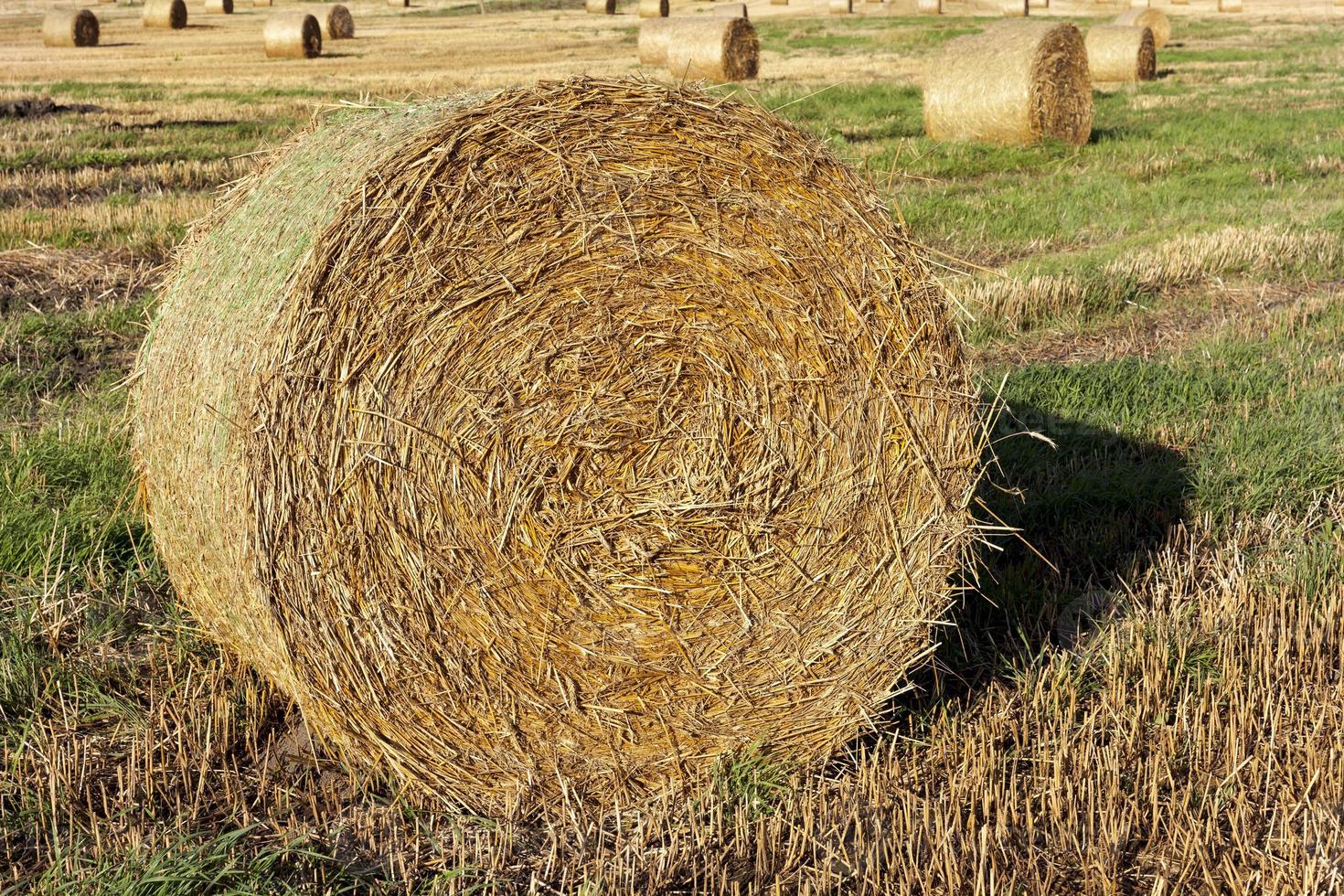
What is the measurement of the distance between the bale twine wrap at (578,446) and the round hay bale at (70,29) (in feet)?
103

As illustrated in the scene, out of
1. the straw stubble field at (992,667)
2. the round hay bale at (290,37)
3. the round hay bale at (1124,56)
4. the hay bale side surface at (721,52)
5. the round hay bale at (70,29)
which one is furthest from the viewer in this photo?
the round hay bale at (70,29)

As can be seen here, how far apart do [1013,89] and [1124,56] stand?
10.2m

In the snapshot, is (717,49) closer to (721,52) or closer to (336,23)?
(721,52)

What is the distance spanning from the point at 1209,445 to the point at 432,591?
3820mm

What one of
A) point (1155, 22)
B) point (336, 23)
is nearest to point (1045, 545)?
point (1155, 22)

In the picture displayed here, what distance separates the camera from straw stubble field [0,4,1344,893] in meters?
3.31

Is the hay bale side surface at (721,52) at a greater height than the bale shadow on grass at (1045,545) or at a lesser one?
greater

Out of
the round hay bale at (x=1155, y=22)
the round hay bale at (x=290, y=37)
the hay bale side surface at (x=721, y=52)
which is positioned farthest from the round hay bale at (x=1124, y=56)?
the round hay bale at (x=290, y=37)

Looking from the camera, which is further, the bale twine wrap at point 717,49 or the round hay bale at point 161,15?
the round hay bale at point 161,15

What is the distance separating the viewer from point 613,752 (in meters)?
3.66

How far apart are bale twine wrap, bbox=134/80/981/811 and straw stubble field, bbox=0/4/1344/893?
0.70ft

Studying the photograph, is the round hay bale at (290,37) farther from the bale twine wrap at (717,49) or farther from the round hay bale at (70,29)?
the bale twine wrap at (717,49)

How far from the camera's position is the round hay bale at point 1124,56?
76.6 feet

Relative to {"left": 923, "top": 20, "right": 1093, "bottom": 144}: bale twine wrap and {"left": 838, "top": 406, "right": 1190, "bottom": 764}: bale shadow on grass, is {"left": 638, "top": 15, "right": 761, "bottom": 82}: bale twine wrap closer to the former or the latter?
{"left": 923, "top": 20, "right": 1093, "bottom": 144}: bale twine wrap
